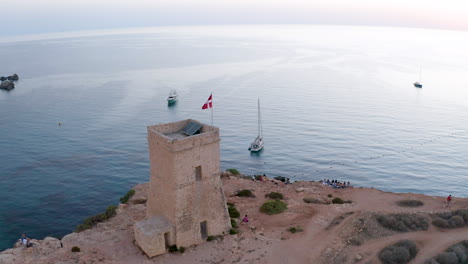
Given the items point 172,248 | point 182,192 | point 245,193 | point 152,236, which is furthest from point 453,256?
point 152,236

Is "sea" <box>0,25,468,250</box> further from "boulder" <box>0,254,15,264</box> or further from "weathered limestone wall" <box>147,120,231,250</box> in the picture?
"weathered limestone wall" <box>147,120,231,250</box>

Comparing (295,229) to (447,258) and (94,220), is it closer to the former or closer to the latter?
(447,258)

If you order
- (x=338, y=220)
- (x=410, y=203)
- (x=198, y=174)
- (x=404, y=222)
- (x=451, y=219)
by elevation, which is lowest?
(x=410, y=203)

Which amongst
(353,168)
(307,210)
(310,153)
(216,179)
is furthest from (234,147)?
(216,179)

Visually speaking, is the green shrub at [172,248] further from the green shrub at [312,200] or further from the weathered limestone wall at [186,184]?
the green shrub at [312,200]

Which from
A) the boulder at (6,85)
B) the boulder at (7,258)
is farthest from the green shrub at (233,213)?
the boulder at (6,85)

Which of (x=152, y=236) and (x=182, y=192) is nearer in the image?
(x=152, y=236)

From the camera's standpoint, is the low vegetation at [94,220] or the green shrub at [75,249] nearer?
the green shrub at [75,249]
